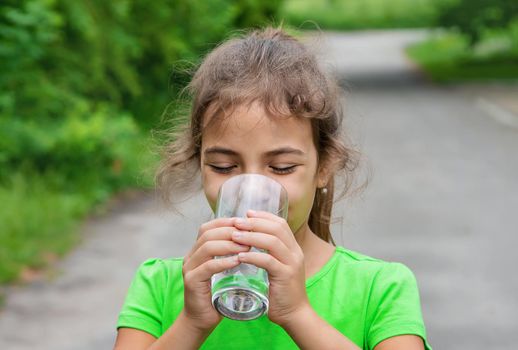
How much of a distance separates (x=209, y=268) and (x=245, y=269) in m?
0.07

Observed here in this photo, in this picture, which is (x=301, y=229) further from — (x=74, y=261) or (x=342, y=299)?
(x=74, y=261)

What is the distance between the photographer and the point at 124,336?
7.51 feet

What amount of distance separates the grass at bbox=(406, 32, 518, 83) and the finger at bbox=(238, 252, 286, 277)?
22.7 metres

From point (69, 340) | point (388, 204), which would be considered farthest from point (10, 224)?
point (388, 204)

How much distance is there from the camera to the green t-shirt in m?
2.24

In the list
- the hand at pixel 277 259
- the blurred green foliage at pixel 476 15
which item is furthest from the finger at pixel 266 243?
the blurred green foliage at pixel 476 15

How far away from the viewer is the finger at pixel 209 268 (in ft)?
6.04

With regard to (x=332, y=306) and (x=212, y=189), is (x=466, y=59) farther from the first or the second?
(x=212, y=189)

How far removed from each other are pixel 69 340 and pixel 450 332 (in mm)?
1970

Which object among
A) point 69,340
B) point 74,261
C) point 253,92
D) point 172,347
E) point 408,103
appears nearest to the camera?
point 172,347

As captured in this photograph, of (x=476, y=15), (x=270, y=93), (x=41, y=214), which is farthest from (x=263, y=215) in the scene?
(x=476, y=15)

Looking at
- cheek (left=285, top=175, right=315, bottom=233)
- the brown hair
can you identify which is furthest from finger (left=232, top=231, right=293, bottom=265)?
the brown hair

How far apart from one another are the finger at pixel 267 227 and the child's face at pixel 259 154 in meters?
0.22

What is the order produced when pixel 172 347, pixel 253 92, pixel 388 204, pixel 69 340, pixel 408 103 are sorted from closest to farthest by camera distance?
pixel 172 347 → pixel 253 92 → pixel 69 340 → pixel 388 204 → pixel 408 103
